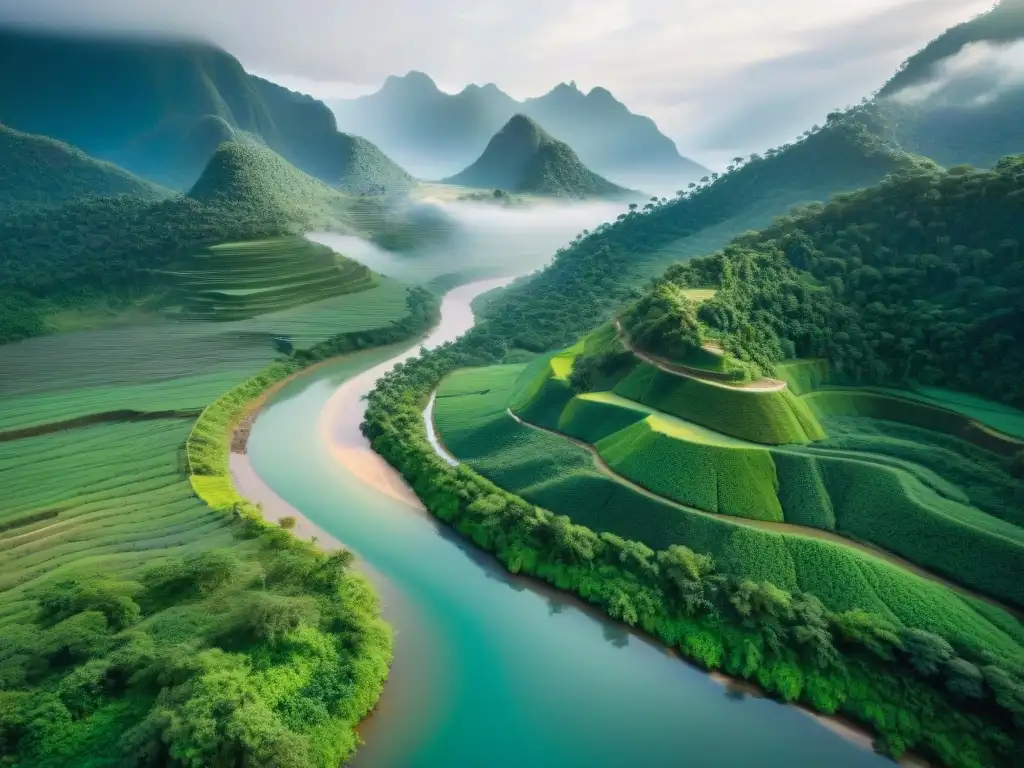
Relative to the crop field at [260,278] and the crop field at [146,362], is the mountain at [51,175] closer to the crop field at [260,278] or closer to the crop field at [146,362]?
the crop field at [260,278]

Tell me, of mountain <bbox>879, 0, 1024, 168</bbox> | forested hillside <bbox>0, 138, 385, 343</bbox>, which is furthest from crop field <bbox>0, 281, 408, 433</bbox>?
mountain <bbox>879, 0, 1024, 168</bbox>

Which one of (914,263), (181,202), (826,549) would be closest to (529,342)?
(914,263)

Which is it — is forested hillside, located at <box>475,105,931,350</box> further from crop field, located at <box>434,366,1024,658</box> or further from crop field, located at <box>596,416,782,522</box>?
crop field, located at <box>596,416,782,522</box>

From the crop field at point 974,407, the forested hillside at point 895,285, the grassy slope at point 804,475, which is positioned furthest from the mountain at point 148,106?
the crop field at point 974,407

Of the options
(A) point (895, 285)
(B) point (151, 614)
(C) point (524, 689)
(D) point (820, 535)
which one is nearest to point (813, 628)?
(D) point (820, 535)

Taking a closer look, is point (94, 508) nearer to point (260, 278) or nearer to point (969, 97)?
point (260, 278)

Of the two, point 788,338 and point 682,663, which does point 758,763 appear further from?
point 788,338
